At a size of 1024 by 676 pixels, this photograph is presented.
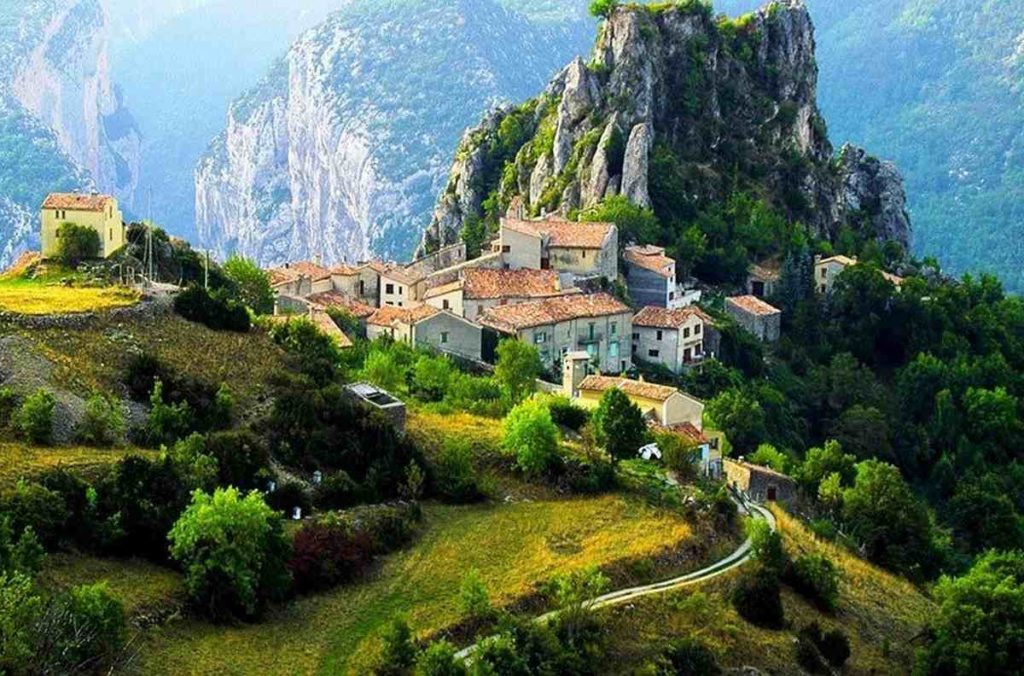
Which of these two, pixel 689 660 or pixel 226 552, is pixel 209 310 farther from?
pixel 689 660

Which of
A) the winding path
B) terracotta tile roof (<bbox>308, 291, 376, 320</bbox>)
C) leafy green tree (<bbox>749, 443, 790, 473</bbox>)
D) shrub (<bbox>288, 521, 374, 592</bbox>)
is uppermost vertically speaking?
terracotta tile roof (<bbox>308, 291, 376, 320</bbox>)

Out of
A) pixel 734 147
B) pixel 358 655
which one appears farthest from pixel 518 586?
pixel 734 147

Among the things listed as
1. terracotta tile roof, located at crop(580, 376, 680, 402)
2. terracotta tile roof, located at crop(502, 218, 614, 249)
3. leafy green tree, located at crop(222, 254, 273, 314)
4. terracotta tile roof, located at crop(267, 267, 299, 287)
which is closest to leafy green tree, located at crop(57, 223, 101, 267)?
leafy green tree, located at crop(222, 254, 273, 314)

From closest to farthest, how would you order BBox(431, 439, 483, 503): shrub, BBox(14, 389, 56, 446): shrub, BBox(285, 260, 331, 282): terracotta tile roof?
BBox(14, 389, 56, 446): shrub → BBox(431, 439, 483, 503): shrub → BBox(285, 260, 331, 282): terracotta tile roof

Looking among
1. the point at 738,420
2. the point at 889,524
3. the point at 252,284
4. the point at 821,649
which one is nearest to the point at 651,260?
the point at 738,420

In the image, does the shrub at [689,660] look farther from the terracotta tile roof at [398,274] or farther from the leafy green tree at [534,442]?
the terracotta tile roof at [398,274]

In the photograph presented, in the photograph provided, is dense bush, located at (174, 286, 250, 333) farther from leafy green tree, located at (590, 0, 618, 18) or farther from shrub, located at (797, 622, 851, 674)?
leafy green tree, located at (590, 0, 618, 18)
